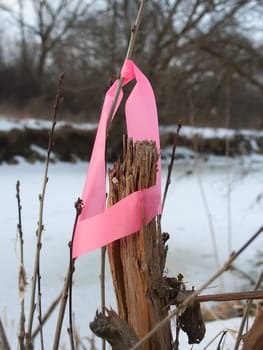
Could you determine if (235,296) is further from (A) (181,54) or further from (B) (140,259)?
(A) (181,54)

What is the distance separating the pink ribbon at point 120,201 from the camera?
1.36 ft

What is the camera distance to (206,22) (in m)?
4.31

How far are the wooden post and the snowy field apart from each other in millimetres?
174

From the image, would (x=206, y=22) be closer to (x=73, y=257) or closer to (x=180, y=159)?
(x=180, y=159)

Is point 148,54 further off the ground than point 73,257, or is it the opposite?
point 148,54

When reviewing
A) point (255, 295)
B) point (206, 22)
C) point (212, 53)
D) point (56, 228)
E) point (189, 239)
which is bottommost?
point (189, 239)

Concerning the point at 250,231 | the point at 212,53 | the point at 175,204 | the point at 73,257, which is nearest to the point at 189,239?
the point at 250,231

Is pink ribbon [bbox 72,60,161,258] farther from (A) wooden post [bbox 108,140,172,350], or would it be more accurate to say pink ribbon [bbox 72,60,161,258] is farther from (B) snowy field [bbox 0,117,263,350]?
(B) snowy field [bbox 0,117,263,350]

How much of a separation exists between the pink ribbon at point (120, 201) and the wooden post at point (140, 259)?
0.04 ft

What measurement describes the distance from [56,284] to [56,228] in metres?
0.83

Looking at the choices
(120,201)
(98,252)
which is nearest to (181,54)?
(98,252)

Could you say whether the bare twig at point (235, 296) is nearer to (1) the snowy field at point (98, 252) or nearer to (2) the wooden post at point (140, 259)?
(2) the wooden post at point (140, 259)

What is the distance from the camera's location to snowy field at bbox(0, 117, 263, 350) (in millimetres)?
1125

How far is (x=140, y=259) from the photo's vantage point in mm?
414
